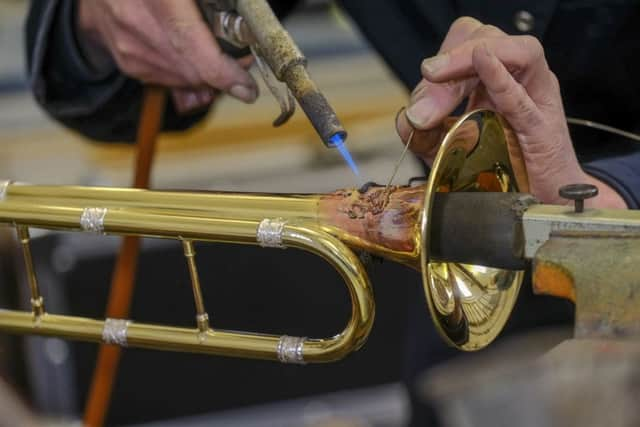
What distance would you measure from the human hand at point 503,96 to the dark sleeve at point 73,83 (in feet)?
1.26

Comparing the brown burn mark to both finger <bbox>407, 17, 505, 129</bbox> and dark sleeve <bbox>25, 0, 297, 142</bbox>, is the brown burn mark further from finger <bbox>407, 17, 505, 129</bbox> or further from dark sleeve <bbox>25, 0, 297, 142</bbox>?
dark sleeve <bbox>25, 0, 297, 142</bbox>

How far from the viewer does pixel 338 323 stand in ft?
4.91

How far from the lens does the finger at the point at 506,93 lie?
52 cm

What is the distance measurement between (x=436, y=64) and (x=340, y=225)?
95mm

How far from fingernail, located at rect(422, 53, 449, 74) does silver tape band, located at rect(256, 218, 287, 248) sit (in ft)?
0.35

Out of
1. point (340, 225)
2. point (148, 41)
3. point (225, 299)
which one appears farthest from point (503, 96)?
point (225, 299)

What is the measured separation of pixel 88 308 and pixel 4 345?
5.1 inches

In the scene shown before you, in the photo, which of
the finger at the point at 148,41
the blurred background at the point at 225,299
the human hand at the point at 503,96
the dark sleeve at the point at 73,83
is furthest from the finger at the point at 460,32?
the blurred background at the point at 225,299

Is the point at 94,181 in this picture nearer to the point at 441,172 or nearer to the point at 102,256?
the point at 102,256

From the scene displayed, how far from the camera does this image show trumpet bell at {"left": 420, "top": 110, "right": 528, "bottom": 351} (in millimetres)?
521

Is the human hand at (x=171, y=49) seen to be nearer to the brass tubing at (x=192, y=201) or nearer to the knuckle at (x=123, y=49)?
the knuckle at (x=123, y=49)

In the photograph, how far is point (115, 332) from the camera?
61cm

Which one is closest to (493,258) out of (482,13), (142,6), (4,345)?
(482,13)

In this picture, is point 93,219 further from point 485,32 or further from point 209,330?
point 485,32
